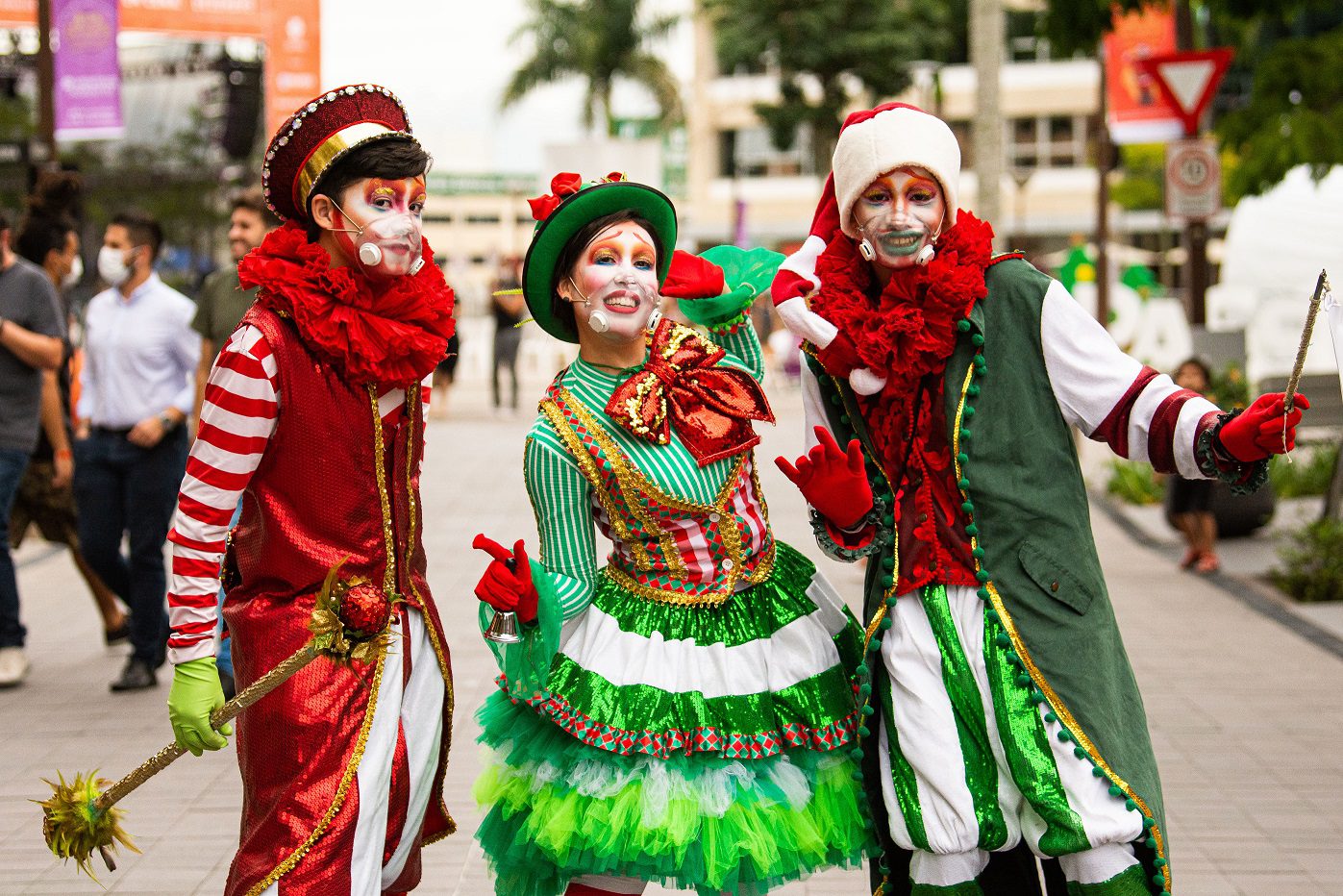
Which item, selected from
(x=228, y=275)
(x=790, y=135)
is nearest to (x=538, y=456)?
(x=228, y=275)

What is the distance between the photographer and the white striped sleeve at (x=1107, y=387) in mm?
3350

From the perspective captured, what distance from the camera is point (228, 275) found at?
686 cm

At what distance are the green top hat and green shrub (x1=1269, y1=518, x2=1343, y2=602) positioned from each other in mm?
6311

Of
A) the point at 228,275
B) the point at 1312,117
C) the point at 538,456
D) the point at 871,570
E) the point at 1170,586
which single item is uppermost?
the point at 1312,117

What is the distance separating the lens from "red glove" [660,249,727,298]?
400cm

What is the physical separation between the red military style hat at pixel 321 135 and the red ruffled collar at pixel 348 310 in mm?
100

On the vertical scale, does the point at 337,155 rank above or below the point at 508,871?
above

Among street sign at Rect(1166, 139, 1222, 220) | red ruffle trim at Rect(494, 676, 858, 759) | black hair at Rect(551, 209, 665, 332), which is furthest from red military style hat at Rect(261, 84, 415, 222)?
street sign at Rect(1166, 139, 1222, 220)

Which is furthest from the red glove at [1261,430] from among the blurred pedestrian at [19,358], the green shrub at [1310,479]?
the green shrub at [1310,479]

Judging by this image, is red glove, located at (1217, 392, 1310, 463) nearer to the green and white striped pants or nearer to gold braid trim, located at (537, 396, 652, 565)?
the green and white striped pants

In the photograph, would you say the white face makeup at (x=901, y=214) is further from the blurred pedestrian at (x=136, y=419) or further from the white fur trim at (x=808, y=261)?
the blurred pedestrian at (x=136, y=419)

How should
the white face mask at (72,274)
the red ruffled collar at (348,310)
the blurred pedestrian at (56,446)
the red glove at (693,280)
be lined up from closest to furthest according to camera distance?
1. the red ruffled collar at (348,310)
2. the red glove at (693,280)
3. the blurred pedestrian at (56,446)
4. the white face mask at (72,274)

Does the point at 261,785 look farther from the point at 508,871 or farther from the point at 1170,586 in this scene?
the point at 1170,586

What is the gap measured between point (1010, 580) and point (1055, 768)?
391mm
